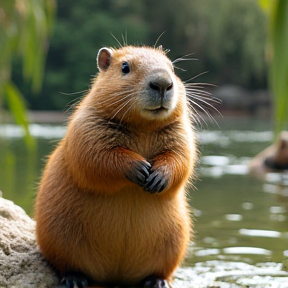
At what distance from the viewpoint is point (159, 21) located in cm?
4291

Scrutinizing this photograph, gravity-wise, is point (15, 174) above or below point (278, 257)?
below

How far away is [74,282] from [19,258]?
0.34 metres

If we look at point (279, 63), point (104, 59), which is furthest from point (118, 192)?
point (279, 63)

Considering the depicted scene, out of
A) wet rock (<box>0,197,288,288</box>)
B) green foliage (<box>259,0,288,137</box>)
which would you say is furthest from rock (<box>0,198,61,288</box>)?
green foliage (<box>259,0,288,137</box>)

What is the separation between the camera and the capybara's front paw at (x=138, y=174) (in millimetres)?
2709

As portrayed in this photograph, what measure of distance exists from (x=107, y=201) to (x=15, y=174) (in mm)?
6803

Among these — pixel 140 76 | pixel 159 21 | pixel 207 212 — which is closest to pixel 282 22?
pixel 140 76

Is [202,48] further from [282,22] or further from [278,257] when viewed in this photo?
[282,22]

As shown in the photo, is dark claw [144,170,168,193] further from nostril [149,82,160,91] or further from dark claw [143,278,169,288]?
dark claw [143,278,169,288]

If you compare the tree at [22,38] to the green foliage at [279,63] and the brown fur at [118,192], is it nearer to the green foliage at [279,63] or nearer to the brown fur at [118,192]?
the brown fur at [118,192]

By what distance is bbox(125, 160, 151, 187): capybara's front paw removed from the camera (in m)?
2.71

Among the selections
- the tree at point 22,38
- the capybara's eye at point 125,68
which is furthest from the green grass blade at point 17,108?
the capybara's eye at point 125,68

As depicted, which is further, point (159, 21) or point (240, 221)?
point (159, 21)

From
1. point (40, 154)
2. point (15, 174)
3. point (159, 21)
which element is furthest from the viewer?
point (159, 21)
